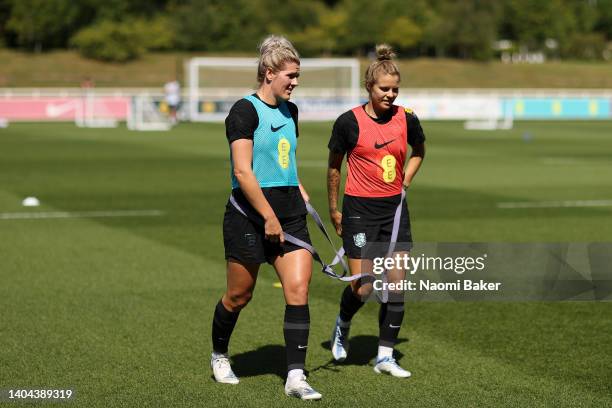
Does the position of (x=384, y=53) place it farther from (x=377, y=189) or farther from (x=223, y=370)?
(x=223, y=370)

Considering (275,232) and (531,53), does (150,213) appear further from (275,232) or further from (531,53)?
(531,53)

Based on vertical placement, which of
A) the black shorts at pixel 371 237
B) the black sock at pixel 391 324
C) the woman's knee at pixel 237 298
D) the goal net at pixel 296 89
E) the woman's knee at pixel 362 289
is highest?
the black shorts at pixel 371 237

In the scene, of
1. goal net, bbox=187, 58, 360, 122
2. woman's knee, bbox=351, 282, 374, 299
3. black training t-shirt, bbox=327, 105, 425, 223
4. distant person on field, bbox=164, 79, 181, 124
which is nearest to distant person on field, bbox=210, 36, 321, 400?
black training t-shirt, bbox=327, 105, 425, 223

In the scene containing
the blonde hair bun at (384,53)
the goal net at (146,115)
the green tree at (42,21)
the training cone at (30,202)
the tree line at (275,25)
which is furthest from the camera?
the tree line at (275,25)

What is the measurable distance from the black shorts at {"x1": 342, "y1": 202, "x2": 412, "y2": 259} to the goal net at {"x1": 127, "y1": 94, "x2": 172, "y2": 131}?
34146mm

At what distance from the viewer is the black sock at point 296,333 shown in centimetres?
649

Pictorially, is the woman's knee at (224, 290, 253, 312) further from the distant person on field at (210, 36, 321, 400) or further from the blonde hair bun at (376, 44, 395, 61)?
the blonde hair bun at (376, 44, 395, 61)

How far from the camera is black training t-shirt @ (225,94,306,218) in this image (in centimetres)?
628

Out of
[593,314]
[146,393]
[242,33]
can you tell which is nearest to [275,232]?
[146,393]

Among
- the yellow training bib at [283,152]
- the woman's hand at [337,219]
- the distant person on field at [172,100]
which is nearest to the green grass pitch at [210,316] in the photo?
the woman's hand at [337,219]

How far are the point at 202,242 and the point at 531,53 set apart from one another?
121047 mm

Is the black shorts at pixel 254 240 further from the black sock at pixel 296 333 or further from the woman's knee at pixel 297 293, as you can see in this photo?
the black sock at pixel 296 333

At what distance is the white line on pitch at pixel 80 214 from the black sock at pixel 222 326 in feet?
28.8

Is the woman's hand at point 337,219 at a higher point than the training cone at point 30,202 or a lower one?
higher
